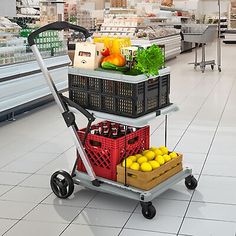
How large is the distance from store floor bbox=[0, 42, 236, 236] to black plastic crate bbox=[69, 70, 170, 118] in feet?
2.25

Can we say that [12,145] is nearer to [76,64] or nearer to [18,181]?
[18,181]

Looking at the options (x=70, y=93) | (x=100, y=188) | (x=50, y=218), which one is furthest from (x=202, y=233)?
(x=70, y=93)

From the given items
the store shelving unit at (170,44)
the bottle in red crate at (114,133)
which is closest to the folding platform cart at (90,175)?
the bottle in red crate at (114,133)

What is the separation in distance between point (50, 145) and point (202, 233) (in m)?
2.32

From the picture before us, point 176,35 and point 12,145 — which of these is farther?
point 176,35

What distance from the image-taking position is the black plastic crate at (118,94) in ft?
10.1

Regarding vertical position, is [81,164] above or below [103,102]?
below

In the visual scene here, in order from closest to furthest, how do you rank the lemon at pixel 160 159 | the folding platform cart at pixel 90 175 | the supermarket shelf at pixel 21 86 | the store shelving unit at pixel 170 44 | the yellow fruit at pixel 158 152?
the folding platform cart at pixel 90 175, the lemon at pixel 160 159, the yellow fruit at pixel 158 152, the supermarket shelf at pixel 21 86, the store shelving unit at pixel 170 44

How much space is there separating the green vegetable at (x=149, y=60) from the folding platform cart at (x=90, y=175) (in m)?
0.30

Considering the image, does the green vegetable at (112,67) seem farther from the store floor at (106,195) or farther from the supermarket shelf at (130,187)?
the store floor at (106,195)

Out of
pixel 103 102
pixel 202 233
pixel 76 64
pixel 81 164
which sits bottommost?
pixel 202 233

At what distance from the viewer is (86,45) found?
3.28 metres

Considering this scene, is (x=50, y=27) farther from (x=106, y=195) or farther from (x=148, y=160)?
(x=106, y=195)

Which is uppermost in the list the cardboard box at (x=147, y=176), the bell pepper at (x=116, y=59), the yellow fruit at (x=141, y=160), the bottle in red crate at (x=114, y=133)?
the bell pepper at (x=116, y=59)
